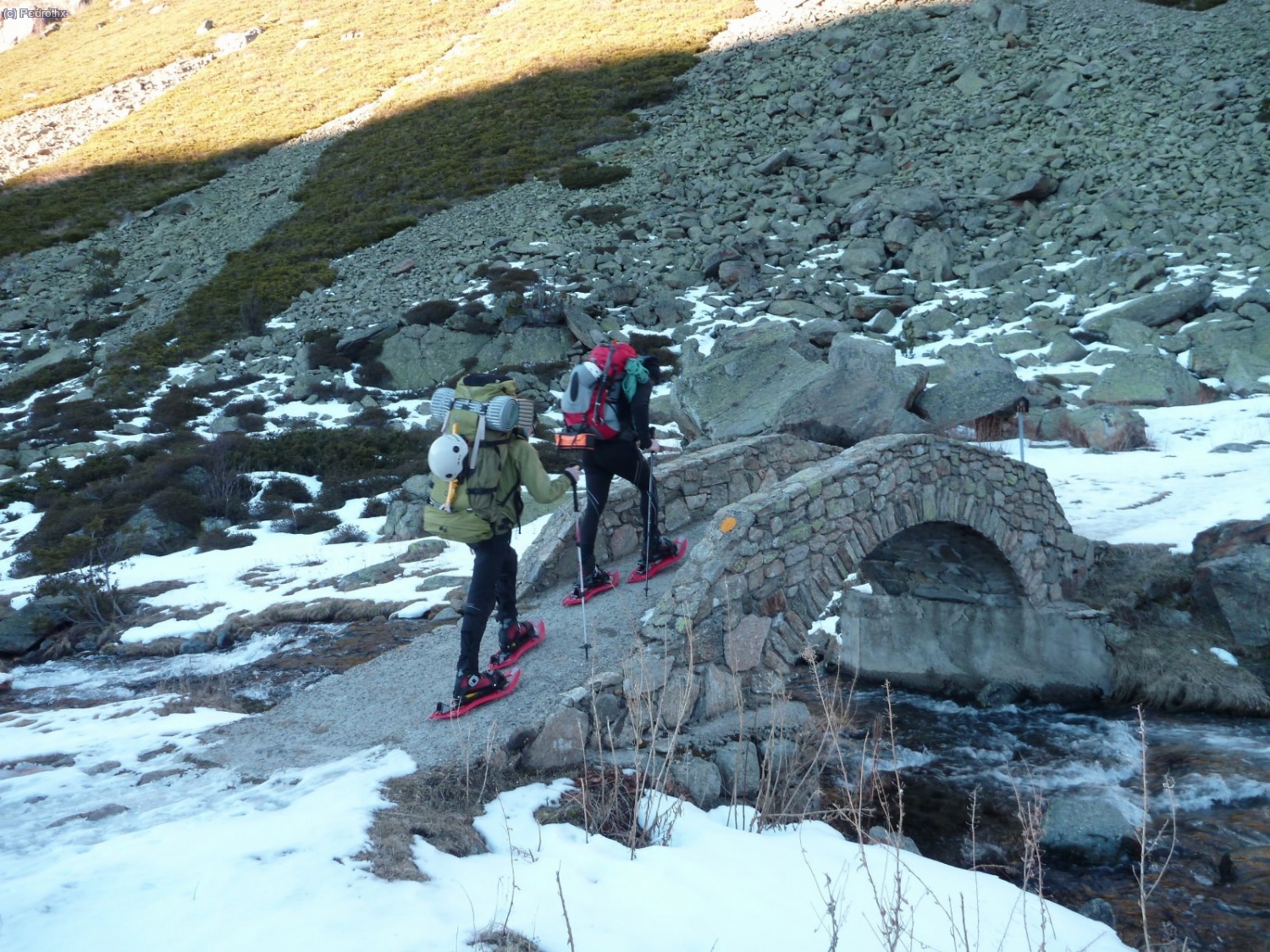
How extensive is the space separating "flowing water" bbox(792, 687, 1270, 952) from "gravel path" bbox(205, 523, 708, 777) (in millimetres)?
2176

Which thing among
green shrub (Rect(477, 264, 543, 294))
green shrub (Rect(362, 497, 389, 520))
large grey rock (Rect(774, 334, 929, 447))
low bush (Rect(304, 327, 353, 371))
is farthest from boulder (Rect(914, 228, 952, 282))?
green shrub (Rect(362, 497, 389, 520))

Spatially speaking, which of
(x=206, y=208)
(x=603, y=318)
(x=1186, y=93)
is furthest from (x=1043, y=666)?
(x=206, y=208)

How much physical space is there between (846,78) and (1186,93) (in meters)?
11.7

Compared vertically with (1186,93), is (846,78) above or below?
above

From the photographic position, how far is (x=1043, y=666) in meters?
9.36

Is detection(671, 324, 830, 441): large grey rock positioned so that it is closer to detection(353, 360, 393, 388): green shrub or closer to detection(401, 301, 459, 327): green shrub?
detection(353, 360, 393, 388): green shrub

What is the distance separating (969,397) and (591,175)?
20.5 m

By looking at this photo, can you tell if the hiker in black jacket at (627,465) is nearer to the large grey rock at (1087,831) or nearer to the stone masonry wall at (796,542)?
the stone masonry wall at (796,542)

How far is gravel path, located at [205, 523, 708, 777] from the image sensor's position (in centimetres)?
538

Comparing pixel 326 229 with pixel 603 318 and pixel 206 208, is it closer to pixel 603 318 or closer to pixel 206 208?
pixel 206 208

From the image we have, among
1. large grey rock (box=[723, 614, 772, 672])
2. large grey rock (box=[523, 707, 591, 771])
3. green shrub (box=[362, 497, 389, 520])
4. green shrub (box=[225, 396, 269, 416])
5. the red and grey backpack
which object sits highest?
the red and grey backpack

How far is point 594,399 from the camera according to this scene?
253 inches

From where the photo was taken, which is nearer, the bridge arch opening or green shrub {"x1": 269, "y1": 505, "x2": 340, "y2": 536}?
the bridge arch opening

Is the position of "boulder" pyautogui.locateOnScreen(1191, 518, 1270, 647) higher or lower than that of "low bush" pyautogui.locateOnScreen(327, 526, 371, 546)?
lower
